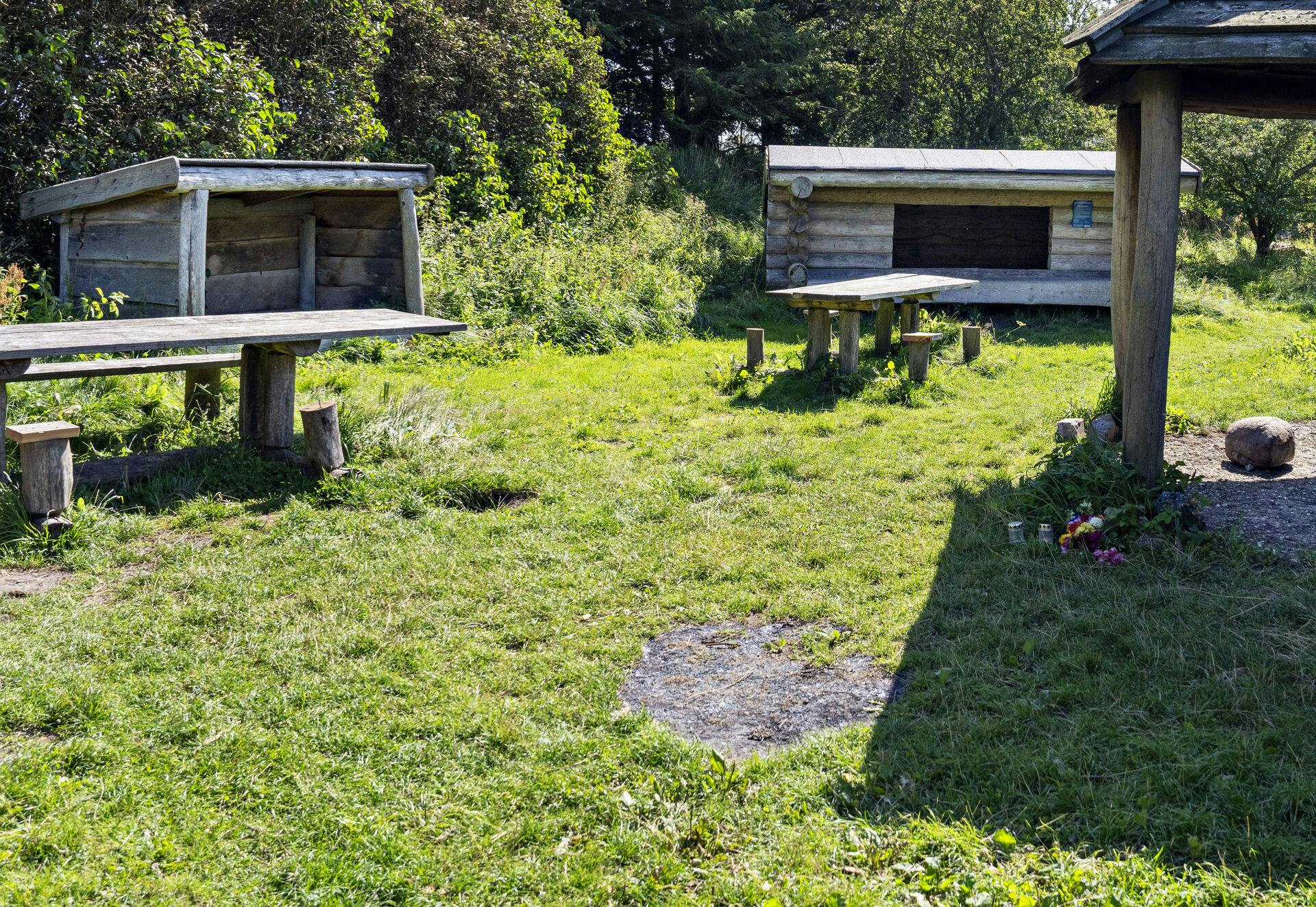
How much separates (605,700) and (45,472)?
306 cm

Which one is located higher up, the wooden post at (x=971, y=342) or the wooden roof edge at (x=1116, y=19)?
the wooden roof edge at (x=1116, y=19)

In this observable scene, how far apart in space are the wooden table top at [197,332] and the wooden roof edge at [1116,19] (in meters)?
Result: 3.53

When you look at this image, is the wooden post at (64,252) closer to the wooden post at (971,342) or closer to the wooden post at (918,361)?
the wooden post at (918,361)

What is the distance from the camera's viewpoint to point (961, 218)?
14.6 metres

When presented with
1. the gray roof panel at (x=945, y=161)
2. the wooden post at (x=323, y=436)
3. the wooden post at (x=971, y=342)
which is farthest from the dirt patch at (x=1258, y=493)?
the gray roof panel at (x=945, y=161)

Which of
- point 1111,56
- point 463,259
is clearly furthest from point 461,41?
point 1111,56

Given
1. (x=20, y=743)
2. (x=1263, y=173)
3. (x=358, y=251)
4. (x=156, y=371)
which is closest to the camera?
(x=20, y=743)

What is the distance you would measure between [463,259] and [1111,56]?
832 centimetres

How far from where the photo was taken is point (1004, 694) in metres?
3.64

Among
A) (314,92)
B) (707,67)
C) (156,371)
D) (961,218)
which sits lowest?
(156,371)

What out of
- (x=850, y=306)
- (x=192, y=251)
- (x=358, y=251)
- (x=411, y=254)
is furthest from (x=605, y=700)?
(x=358, y=251)

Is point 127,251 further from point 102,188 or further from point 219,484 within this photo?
point 219,484

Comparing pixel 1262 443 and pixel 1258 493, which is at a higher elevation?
pixel 1262 443

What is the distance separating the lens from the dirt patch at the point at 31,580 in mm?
4449
